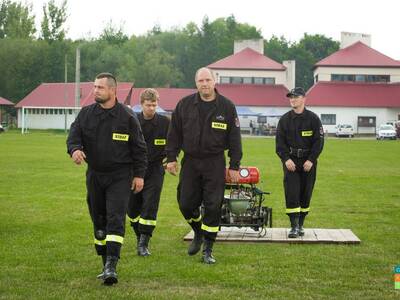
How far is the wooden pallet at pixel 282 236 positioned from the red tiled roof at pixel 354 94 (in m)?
73.1

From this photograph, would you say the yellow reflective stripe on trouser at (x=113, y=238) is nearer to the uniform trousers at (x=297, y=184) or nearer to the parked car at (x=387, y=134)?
the uniform trousers at (x=297, y=184)

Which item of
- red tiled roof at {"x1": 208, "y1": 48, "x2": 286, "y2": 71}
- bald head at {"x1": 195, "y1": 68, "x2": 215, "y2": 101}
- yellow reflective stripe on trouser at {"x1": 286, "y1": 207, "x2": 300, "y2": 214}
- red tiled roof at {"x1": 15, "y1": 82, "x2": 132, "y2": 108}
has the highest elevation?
red tiled roof at {"x1": 208, "y1": 48, "x2": 286, "y2": 71}

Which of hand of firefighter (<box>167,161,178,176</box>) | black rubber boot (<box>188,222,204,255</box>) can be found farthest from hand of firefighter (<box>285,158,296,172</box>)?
hand of firefighter (<box>167,161,178,176</box>)

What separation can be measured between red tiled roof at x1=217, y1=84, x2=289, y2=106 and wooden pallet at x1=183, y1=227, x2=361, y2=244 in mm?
75051

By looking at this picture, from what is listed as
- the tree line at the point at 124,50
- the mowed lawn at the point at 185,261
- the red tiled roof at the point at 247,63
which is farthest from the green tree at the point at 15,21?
the mowed lawn at the point at 185,261

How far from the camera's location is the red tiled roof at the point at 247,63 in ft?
299

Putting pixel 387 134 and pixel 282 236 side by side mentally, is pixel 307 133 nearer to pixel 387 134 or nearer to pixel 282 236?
pixel 282 236

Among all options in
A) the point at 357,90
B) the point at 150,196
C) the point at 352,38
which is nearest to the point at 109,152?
the point at 150,196

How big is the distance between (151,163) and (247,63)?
272ft

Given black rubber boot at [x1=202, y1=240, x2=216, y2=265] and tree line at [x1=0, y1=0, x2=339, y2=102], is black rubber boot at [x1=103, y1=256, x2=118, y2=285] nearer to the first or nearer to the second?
black rubber boot at [x1=202, y1=240, x2=216, y2=265]

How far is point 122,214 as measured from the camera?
25.5 feet

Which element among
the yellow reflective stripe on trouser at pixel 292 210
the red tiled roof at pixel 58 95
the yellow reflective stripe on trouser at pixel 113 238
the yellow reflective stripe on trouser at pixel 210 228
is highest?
the red tiled roof at pixel 58 95

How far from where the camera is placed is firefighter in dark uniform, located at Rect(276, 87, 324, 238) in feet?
34.4

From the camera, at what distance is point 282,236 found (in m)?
10.5
